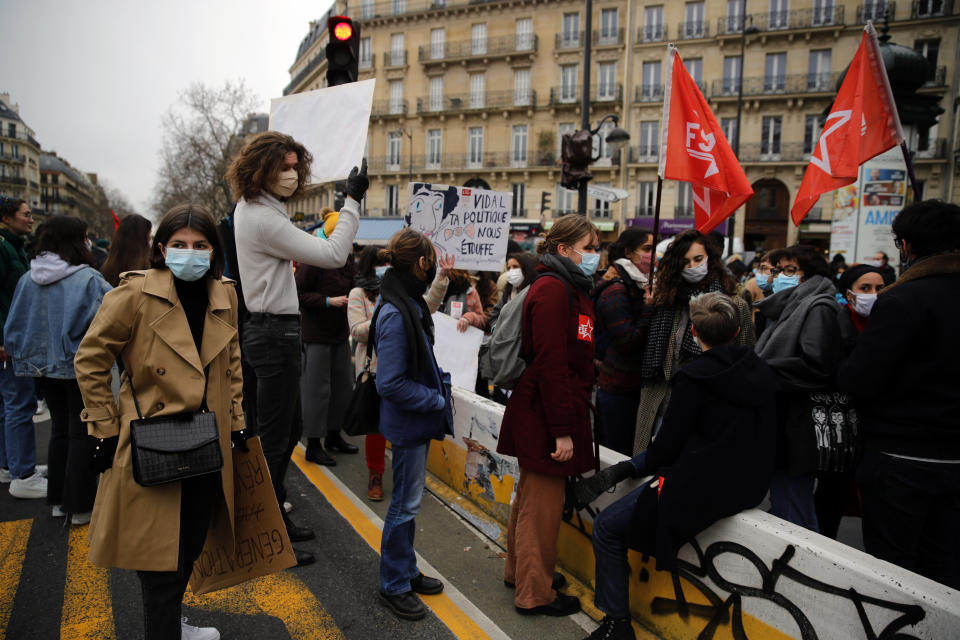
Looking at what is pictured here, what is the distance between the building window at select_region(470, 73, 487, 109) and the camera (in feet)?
125

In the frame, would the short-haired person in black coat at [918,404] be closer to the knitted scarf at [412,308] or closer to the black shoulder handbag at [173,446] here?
the knitted scarf at [412,308]

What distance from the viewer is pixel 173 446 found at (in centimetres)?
213

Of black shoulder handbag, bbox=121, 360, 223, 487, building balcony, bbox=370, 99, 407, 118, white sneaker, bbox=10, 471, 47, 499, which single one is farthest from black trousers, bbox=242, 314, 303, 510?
building balcony, bbox=370, 99, 407, 118

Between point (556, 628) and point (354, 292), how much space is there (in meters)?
2.89

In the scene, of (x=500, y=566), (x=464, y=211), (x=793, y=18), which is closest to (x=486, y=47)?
(x=793, y=18)

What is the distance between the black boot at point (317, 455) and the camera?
200 inches

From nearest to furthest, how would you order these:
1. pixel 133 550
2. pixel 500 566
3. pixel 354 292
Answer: pixel 133 550, pixel 500 566, pixel 354 292

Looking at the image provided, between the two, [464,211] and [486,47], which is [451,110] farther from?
[464,211]

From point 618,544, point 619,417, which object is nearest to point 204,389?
point 618,544

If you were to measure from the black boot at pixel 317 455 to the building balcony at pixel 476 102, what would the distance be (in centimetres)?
3442

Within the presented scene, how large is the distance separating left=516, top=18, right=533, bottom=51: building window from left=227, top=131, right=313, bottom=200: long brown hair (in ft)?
122

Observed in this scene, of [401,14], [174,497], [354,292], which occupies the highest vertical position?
[401,14]

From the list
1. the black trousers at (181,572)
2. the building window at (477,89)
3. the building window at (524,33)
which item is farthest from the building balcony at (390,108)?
the black trousers at (181,572)

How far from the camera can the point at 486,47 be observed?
37.9 m
